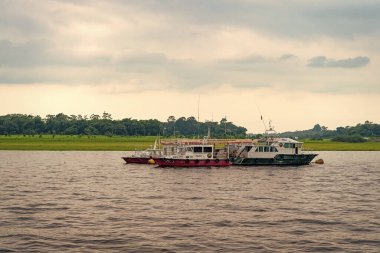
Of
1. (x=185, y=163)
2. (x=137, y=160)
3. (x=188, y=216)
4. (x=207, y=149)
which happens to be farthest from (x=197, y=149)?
(x=188, y=216)

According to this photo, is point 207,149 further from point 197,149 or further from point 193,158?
point 193,158

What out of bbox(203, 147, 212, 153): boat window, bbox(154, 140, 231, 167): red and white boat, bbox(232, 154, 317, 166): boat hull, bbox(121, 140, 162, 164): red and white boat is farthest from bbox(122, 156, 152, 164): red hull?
bbox(232, 154, 317, 166): boat hull

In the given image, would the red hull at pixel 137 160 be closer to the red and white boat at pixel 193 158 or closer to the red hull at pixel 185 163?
the red and white boat at pixel 193 158

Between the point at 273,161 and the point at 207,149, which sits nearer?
the point at 207,149

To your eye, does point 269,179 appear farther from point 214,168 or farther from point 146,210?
point 146,210

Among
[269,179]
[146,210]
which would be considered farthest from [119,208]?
[269,179]

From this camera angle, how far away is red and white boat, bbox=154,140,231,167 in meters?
95.2

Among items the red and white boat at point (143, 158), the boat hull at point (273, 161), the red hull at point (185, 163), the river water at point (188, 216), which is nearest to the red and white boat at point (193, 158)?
the red hull at point (185, 163)

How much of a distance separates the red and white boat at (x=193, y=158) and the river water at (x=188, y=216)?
24290mm

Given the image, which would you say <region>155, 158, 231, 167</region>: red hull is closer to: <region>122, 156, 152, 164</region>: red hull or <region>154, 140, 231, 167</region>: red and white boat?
<region>154, 140, 231, 167</region>: red and white boat

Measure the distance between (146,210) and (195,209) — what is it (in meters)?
4.37

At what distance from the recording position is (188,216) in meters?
39.9

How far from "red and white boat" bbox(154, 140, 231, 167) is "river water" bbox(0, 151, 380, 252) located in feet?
79.7

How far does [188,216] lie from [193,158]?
183 ft
